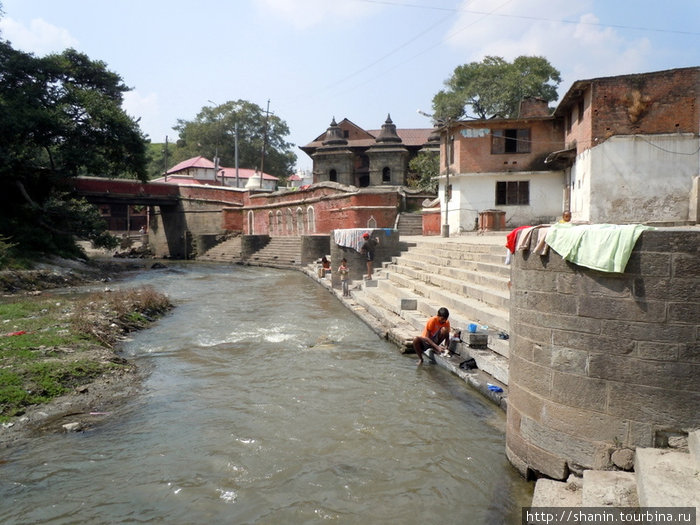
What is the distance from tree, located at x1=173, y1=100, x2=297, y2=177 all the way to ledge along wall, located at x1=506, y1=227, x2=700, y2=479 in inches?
2193

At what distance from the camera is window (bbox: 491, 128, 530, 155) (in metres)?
25.7

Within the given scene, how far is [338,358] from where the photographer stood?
898 cm

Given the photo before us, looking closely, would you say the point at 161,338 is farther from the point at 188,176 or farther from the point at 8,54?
the point at 188,176

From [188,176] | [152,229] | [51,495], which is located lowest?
[51,495]

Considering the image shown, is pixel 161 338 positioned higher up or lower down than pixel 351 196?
lower down

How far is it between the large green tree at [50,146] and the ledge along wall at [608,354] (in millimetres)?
23454

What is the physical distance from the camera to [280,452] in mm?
5348

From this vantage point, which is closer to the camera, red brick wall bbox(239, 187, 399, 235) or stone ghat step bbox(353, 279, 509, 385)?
stone ghat step bbox(353, 279, 509, 385)

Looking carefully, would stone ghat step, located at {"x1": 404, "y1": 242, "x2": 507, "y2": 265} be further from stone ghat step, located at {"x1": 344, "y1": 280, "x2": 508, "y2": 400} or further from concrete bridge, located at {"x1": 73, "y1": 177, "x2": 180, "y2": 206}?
concrete bridge, located at {"x1": 73, "y1": 177, "x2": 180, "y2": 206}

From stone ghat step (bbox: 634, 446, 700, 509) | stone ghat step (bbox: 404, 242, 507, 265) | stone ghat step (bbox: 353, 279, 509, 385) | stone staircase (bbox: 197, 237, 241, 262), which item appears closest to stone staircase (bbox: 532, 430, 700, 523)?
stone ghat step (bbox: 634, 446, 700, 509)

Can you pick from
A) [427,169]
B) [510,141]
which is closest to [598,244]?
[510,141]

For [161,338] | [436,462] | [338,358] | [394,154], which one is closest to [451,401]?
[436,462]

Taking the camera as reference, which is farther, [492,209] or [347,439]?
[492,209]

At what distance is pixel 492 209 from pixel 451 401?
2020 centimetres
